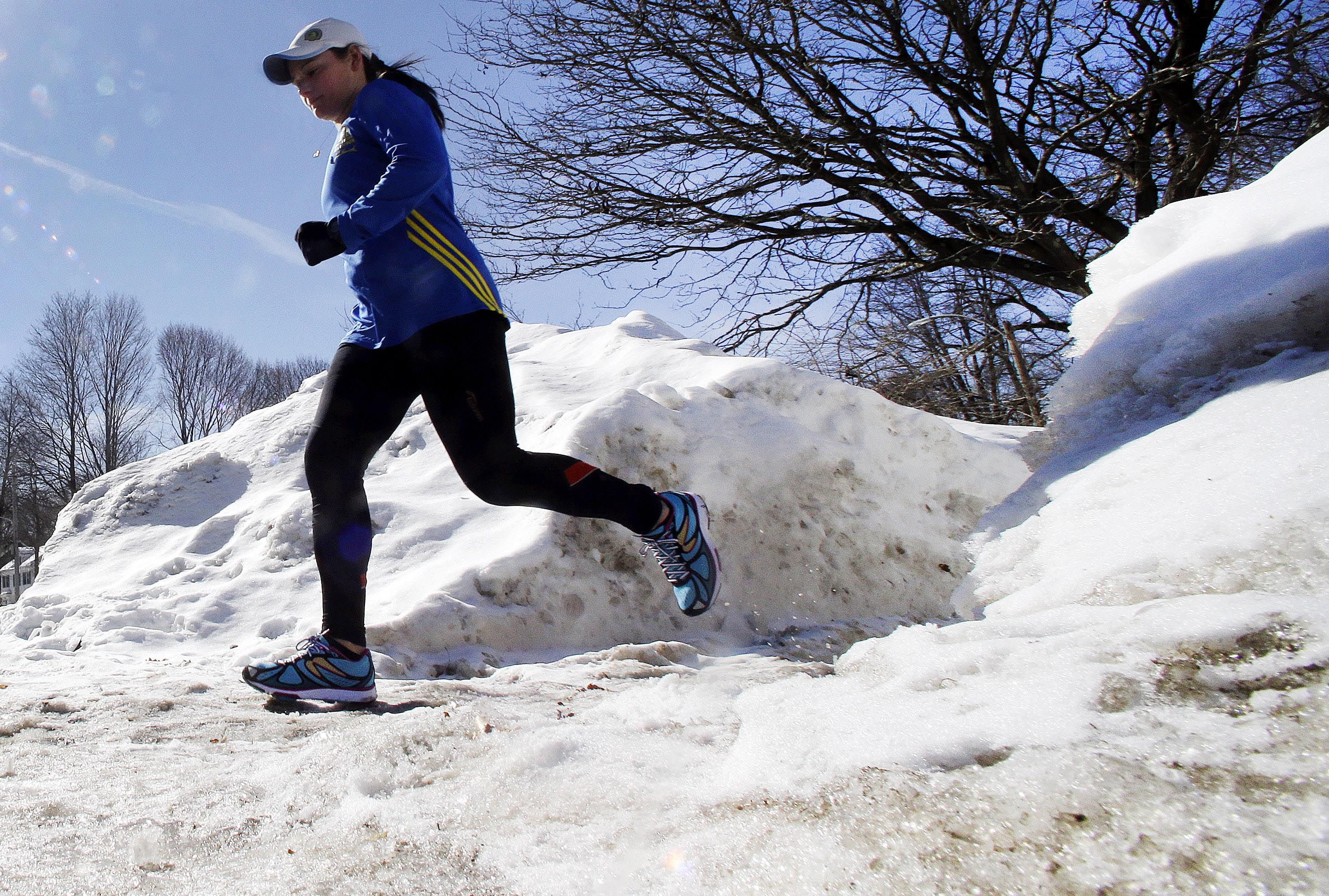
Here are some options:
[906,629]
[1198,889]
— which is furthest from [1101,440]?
[1198,889]

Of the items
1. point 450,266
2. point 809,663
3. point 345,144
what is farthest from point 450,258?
point 809,663

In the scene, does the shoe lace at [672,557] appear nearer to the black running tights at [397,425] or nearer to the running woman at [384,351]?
the running woman at [384,351]

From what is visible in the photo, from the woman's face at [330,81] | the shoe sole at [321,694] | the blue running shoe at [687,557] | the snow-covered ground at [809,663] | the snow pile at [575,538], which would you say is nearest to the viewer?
the snow-covered ground at [809,663]

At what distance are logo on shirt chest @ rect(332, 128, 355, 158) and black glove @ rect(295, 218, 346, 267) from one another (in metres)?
0.27

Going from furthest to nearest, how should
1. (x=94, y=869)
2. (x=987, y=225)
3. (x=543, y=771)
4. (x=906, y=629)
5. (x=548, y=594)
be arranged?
1. (x=987, y=225)
2. (x=548, y=594)
3. (x=906, y=629)
4. (x=543, y=771)
5. (x=94, y=869)

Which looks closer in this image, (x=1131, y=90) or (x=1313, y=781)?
(x=1313, y=781)

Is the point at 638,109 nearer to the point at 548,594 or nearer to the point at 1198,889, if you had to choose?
the point at 548,594

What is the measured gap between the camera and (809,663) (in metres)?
2.36

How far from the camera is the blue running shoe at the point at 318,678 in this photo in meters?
1.82

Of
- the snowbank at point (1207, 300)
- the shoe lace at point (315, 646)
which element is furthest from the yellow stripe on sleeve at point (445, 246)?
the snowbank at point (1207, 300)

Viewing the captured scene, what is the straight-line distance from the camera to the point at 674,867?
754 millimetres

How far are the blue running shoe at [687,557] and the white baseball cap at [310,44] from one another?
1547mm

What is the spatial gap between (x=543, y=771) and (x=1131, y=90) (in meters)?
7.29

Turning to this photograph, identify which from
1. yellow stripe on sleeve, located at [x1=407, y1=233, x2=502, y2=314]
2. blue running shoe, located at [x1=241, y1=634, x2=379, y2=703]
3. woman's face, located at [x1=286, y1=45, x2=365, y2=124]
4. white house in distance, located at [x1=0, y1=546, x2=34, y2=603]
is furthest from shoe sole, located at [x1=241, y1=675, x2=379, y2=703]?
white house in distance, located at [x1=0, y1=546, x2=34, y2=603]
